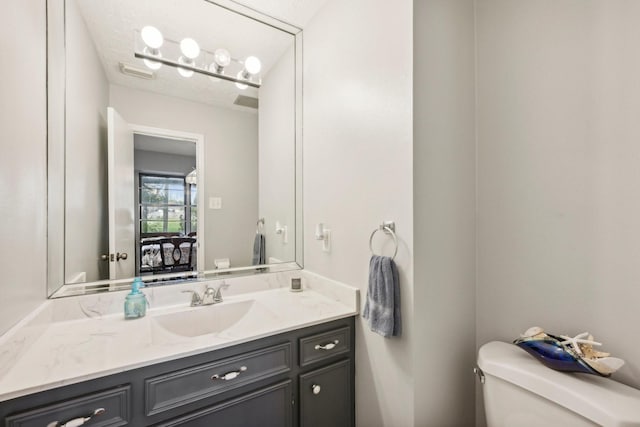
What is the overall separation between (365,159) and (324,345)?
2.88 feet

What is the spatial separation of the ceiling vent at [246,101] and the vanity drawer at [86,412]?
1.50m

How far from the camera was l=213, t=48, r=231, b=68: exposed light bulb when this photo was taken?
5.26 ft

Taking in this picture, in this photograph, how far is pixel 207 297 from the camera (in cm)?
141

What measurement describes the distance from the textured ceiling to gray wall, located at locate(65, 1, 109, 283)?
0.07 meters

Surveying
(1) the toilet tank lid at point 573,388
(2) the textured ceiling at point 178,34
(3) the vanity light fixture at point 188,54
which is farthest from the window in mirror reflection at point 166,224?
(1) the toilet tank lid at point 573,388

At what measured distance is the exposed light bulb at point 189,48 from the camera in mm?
1519

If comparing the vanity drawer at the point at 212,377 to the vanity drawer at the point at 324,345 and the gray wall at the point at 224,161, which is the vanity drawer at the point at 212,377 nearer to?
the vanity drawer at the point at 324,345

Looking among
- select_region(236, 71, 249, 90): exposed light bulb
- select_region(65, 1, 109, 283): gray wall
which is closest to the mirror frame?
select_region(65, 1, 109, 283): gray wall

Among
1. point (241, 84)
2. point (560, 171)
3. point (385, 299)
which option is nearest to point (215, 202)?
point (241, 84)

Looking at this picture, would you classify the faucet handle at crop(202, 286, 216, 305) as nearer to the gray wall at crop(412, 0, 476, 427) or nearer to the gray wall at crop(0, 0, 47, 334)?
the gray wall at crop(0, 0, 47, 334)

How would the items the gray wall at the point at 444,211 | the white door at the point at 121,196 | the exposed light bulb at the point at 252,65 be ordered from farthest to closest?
the exposed light bulb at the point at 252,65 → the white door at the point at 121,196 → the gray wall at the point at 444,211

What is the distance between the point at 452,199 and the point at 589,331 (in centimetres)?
63

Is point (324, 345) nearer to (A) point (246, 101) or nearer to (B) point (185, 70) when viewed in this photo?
(A) point (246, 101)

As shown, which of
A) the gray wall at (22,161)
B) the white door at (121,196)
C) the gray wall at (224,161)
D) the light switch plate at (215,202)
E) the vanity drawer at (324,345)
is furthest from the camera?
the light switch plate at (215,202)
